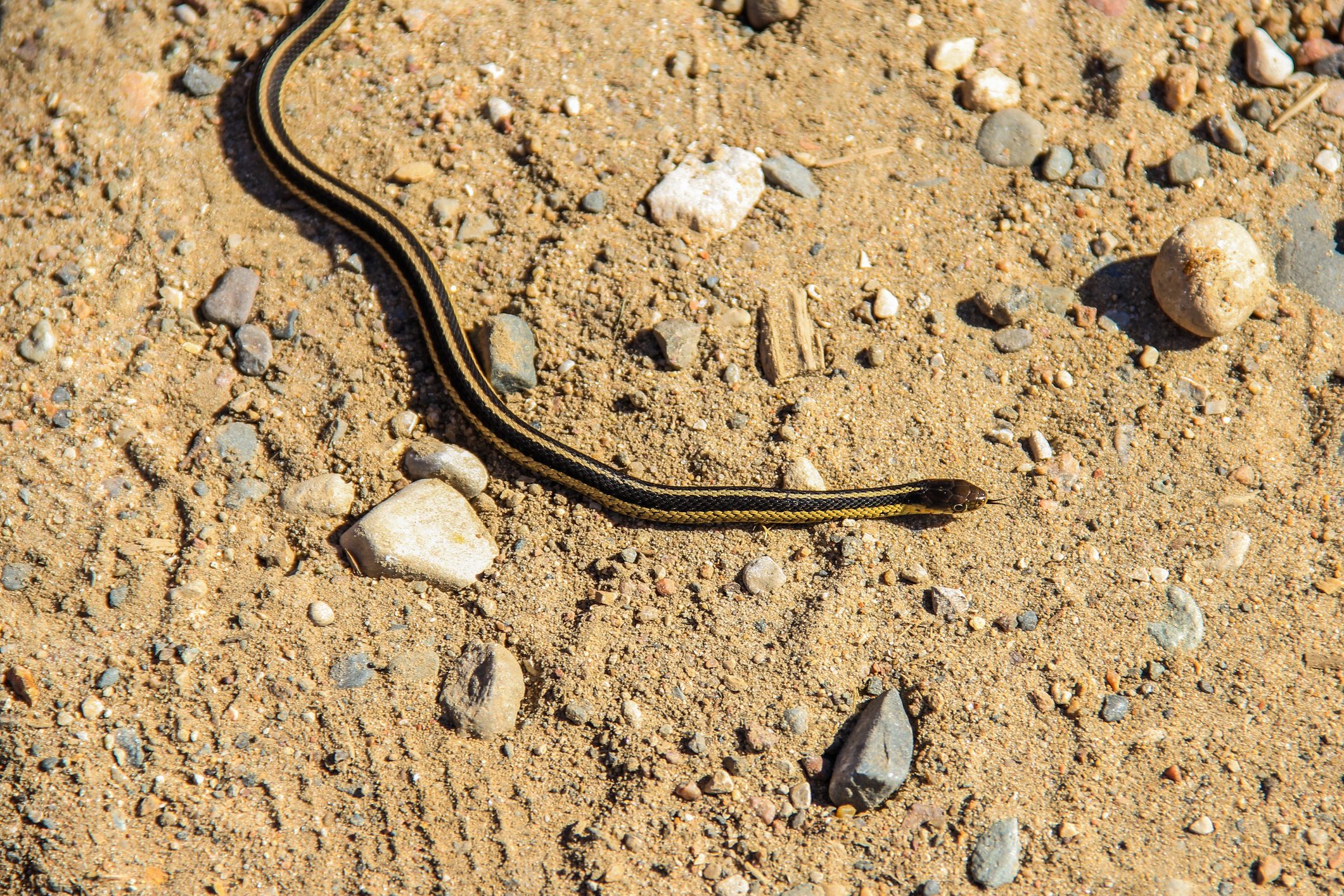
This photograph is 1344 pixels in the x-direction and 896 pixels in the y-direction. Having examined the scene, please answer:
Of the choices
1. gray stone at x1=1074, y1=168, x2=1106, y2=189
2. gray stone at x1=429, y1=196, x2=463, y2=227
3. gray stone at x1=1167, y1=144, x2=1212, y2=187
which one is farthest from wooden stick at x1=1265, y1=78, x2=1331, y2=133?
gray stone at x1=429, y1=196, x2=463, y2=227

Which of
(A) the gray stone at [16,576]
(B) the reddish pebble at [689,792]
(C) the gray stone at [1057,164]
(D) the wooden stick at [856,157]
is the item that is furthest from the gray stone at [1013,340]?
(A) the gray stone at [16,576]

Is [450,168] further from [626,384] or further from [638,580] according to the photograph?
[638,580]

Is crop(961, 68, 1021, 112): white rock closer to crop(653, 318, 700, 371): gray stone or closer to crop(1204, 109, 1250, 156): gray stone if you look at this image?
crop(1204, 109, 1250, 156): gray stone

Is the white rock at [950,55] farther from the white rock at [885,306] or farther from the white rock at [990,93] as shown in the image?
the white rock at [885,306]

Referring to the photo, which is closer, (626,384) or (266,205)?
(626,384)

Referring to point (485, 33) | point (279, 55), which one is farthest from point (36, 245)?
point (485, 33)

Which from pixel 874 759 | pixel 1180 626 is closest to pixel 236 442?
pixel 874 759
